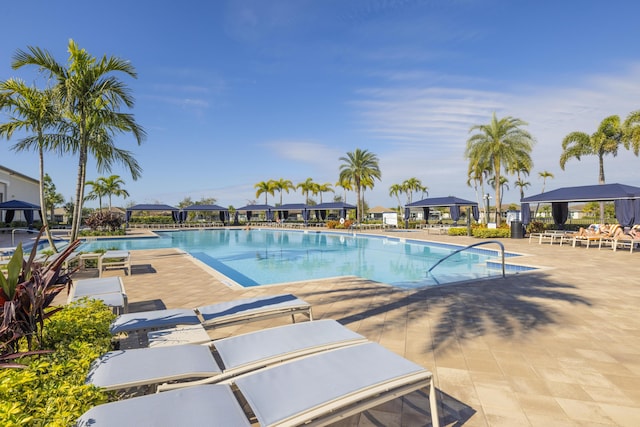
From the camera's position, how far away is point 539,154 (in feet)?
71.9

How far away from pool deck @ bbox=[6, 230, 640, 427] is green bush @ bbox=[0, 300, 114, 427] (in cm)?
170

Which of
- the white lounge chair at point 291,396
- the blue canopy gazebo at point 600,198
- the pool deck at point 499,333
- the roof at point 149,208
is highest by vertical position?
the roof at point 149,208

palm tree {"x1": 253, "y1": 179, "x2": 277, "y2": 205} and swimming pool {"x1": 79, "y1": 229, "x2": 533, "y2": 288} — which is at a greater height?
palm tree {"x1": 253, "y1": 179, "x2": 277, "y2": 205}

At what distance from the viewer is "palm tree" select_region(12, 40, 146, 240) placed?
7438 mm

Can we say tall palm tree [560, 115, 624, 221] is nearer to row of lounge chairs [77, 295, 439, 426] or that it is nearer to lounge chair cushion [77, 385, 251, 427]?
row of lounge chairs [77, 295, 439, 426]

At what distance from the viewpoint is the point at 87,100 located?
777 cm

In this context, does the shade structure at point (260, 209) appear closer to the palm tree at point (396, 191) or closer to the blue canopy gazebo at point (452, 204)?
the blue canopy gazebo at point (452, 204)

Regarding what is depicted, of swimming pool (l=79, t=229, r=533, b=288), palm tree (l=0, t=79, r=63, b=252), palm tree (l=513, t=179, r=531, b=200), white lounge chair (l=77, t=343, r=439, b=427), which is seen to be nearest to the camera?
white lounge chair (l=77, t=343, r=439, b=427)

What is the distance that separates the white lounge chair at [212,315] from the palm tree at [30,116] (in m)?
7.26

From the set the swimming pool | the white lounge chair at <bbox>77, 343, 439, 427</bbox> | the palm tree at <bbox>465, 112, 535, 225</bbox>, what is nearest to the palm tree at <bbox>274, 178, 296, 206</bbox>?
the palm tree at <bbox>465, 112, 535, 225</bbox>

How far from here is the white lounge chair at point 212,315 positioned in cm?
308

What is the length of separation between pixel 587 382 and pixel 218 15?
14.8m

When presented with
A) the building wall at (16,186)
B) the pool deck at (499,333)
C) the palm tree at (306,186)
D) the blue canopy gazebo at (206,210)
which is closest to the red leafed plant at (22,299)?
the pool deck at (499,333)

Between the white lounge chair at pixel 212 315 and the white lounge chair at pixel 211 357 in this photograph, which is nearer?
the white lounge chair at pixel 211 357
